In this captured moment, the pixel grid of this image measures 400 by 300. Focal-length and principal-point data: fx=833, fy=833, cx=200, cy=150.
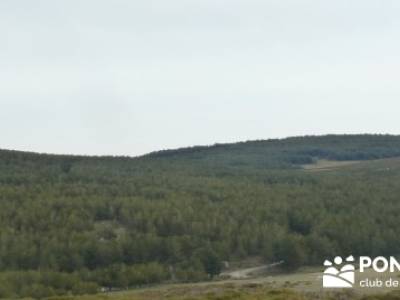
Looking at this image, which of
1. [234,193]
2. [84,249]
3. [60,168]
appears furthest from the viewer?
[60,168]

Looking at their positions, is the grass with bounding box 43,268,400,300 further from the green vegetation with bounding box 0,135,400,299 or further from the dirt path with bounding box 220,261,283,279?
the dirt path with bounding box 220,261,283,279

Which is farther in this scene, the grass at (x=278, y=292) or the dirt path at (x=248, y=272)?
the dirt path at (x=248, y=272)

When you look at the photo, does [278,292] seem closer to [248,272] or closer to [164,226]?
[248,272]

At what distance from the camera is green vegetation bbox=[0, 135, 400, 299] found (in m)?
75.1

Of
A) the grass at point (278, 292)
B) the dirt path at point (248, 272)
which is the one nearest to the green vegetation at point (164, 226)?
the dirt path at point (248, 272)

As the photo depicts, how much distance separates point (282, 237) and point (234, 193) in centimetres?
2776

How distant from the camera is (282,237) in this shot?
86.5 metres

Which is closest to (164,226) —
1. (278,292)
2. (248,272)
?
(248,272)

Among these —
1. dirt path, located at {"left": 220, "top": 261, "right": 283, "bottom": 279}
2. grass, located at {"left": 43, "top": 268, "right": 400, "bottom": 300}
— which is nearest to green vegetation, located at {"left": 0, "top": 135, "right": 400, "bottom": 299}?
dirt path, located at {"left": 220, "top": 261, "right": 283, "bottom": 279}

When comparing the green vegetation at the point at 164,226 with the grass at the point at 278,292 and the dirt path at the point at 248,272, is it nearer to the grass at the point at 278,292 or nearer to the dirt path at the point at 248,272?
the dirt path at the point at 248,272

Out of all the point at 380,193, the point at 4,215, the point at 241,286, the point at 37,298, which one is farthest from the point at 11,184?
the point at 241,286

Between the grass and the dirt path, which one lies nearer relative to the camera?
the grass

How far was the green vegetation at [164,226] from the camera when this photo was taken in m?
75.1

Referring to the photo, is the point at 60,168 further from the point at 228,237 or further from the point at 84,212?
the point at 228,237
